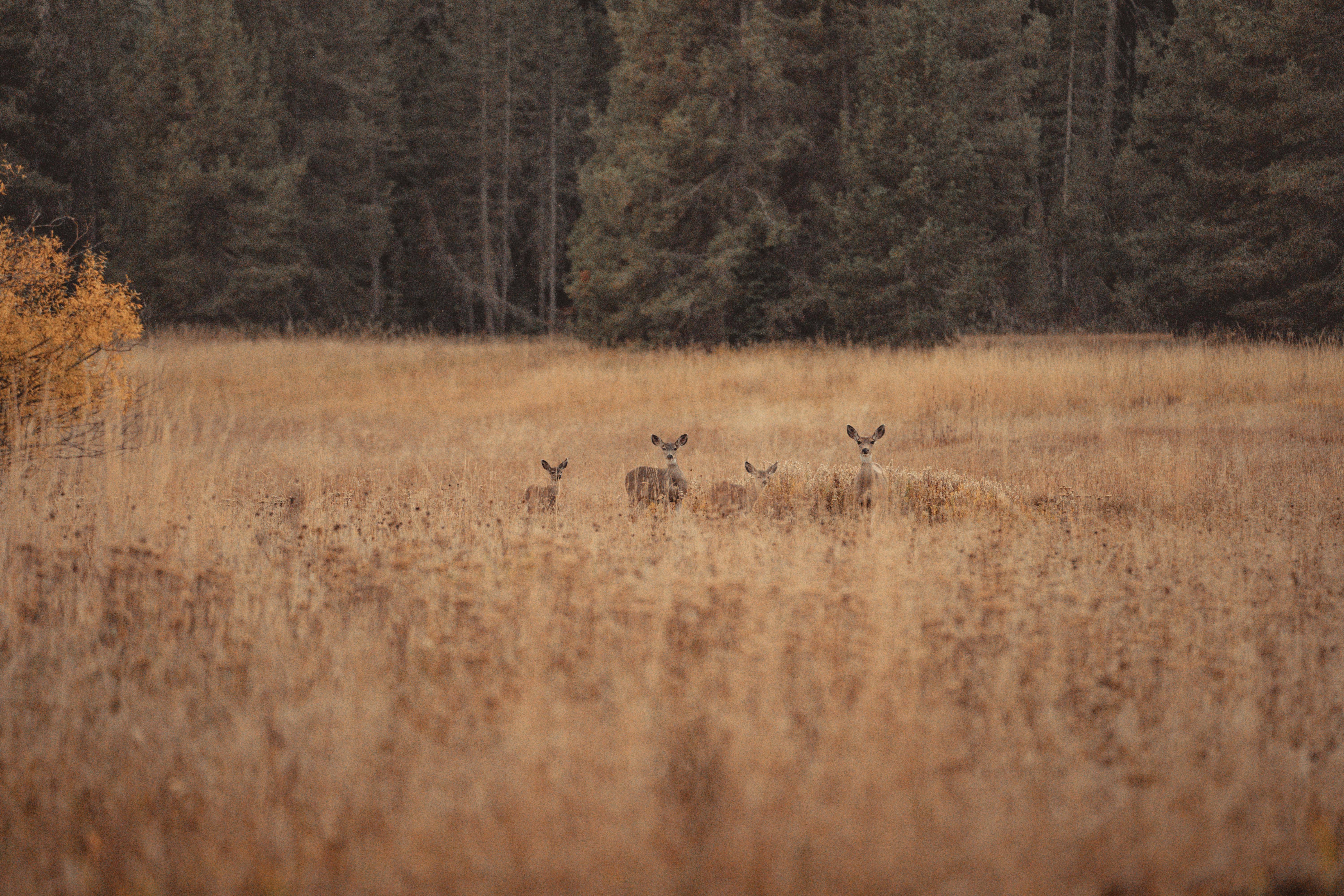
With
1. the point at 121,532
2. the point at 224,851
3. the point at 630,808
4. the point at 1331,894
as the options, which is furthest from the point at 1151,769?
the point at 121,532

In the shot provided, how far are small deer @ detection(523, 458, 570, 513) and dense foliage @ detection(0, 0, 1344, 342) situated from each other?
14971mm

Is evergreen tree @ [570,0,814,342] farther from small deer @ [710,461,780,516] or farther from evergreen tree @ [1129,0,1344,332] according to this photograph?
small deer @ [710,461,780,516]

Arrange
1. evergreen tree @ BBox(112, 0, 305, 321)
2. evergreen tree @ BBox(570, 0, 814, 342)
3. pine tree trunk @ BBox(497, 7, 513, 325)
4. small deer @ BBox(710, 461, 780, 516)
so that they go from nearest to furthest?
small deer @ BBox(710, 461, 780, 516) < evergreen tree @ BBox(570, 0, 814, 342) < evergreen tree @ BBox(112, 0, 305, 321) < pine tree trunk @ BBox(497, 7, 513, 325)

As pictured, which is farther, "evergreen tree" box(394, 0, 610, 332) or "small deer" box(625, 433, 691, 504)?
"evergreen tree" box(394, 0, 610, 332)

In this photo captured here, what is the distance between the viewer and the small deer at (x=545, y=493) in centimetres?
784

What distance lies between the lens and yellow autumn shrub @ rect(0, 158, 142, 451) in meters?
7.46

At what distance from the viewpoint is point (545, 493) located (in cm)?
817

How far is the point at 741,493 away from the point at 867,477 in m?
1.00

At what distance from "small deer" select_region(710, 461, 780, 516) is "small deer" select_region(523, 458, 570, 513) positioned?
1265mm

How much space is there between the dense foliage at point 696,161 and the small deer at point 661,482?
1468cm

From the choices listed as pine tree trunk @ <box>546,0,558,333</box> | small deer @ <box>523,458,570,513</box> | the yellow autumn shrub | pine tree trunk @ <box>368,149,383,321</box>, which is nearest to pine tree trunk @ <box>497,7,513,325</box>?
pine tree trunk @ <box>546,0,558,333</box>

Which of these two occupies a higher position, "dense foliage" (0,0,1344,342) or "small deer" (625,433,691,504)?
"dense foliage" (0,0,1344,342)

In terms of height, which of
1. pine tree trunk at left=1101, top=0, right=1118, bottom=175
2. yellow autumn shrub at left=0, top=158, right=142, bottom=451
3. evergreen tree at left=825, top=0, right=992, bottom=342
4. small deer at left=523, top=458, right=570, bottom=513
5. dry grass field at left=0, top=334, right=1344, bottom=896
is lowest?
dry grass field at left=0, top=334, right=1344, bottom=896

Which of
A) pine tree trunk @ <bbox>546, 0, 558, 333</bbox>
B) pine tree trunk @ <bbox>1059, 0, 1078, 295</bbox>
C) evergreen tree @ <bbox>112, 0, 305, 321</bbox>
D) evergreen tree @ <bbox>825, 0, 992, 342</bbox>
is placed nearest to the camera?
evergreen tree @ <bbox>825, 0, 992, 342</bbox>
